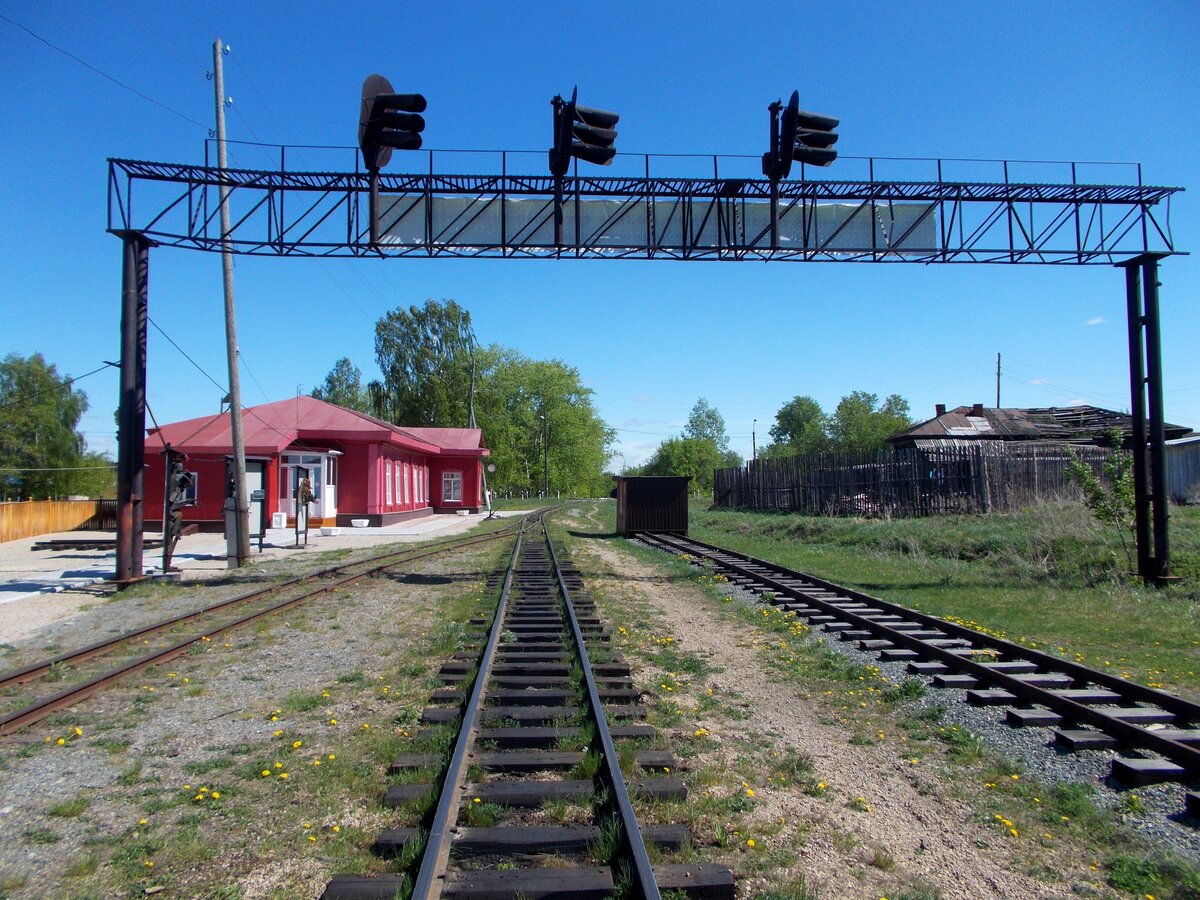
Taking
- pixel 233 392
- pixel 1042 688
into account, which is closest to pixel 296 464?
pixel 233 392

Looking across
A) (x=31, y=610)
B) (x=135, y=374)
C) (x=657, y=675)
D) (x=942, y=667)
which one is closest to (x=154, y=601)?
(x=31, y=610)

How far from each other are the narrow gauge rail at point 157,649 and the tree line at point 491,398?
41983 mm

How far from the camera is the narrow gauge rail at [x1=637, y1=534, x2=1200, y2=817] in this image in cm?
513

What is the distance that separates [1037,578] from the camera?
1374 cm

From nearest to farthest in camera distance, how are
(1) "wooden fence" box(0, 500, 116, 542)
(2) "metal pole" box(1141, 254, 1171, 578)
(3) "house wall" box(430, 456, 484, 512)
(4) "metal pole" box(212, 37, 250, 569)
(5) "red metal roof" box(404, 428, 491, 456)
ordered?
(2) "metal pole" box(1141, 254, 1171, 578) < (4) "metal pole" box(212, 37, 250, 569) < (1) "wooden fence" box(0, 500, 116, 542) < (5) "red metal roof" box(404, 428, 491, 456) < (3) "house wall" box(430, 456, 484, 512)

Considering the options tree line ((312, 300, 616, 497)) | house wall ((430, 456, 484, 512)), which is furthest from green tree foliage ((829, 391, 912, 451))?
house wall ((430, 456, 484, 512))

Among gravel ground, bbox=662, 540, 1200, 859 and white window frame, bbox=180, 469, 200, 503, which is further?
white window frame, bbox=180, 469, 200, 503

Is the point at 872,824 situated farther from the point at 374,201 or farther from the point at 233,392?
the point at 233,392

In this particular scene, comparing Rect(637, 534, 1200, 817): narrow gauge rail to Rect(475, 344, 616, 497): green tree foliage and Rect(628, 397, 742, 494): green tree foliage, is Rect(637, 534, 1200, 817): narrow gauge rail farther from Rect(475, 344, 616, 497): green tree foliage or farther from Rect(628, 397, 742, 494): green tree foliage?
Rect(628, 397, 742, 494): green tree foliage

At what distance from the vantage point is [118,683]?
7.32m

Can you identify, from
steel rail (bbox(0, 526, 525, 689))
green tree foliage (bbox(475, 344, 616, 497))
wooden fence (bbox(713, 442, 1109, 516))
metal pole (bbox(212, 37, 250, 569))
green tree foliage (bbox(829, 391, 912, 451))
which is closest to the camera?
steel rail (bbox(0, 526, 525, 689))

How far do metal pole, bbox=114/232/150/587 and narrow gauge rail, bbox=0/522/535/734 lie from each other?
2.82 metres

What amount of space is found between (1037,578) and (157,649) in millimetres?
13150

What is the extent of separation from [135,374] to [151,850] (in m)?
11.5
